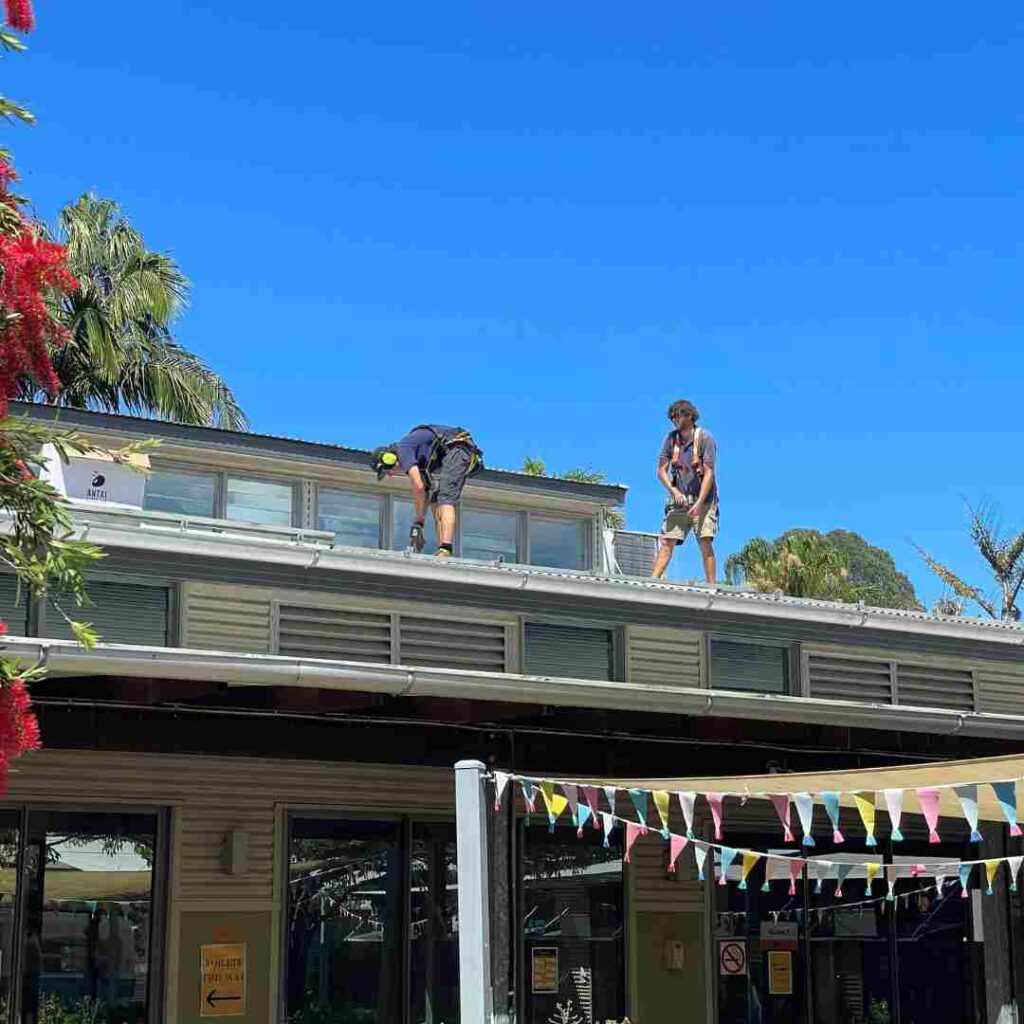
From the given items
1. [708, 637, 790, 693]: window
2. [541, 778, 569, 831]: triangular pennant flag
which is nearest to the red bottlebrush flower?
[541, 778, 569, 831]: triangular pennant flag

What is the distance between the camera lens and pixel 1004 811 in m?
7.64

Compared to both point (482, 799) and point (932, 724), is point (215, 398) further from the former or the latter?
point (482, 799)

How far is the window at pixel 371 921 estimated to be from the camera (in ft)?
36.6

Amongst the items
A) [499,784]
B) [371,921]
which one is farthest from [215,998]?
[499,784]

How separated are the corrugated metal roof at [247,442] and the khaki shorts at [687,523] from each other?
2559 mm

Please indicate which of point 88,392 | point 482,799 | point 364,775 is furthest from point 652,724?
point 88,392

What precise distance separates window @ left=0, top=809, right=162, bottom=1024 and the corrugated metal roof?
12.1ft

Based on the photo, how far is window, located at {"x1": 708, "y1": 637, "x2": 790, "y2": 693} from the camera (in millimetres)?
12344

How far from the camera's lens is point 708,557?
13047 millimetres

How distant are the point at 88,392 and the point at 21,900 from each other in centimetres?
1664

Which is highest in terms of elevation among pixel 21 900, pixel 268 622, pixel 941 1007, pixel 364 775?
pixel 268 622

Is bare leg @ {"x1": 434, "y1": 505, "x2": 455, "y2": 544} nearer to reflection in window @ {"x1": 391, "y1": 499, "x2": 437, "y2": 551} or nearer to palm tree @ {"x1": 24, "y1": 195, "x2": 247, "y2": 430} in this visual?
reflection in window @ {"x1": 391, "y1": 499, "x2": 437, "y2": 551}

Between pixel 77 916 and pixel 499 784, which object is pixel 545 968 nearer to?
pixel 77 916

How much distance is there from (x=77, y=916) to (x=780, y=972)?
5.70 meters
